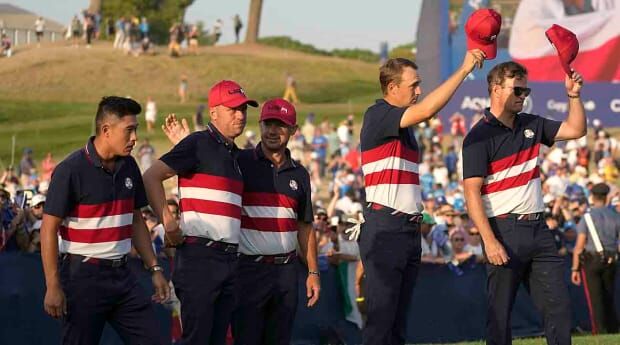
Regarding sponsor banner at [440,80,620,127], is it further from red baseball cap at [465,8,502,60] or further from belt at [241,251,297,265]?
red baseball cap at [465,8,502,60]

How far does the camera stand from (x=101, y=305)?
7.71 meters

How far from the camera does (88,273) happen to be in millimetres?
7691

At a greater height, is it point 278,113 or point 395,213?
point 278,113

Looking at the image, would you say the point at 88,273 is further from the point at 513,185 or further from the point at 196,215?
the point at 513,185

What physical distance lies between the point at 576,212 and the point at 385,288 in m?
12.8

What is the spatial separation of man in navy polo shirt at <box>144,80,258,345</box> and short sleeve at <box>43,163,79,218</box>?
65 cm

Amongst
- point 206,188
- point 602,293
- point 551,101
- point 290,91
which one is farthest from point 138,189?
point 290,91

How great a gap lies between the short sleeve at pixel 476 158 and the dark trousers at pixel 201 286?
1.74 metres

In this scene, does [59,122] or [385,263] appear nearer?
[385,263]

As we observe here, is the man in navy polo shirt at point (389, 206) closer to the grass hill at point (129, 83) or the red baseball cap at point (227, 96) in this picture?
the red baseball cap at point (227, 96)

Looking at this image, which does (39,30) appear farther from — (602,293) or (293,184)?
(293,184)

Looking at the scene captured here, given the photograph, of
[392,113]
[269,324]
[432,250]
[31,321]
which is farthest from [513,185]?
[432,250]

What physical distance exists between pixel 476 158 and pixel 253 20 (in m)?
63.7

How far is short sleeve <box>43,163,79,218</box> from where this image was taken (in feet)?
24.7
